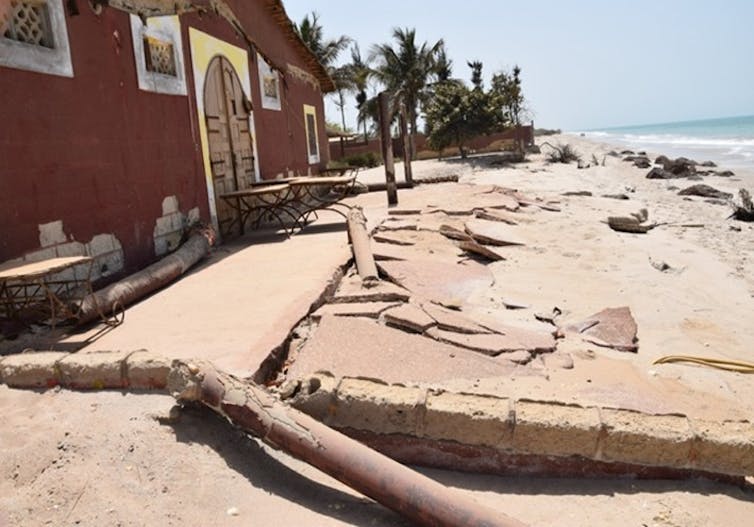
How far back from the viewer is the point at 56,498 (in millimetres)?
2309

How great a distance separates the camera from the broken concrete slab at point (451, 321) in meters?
4.14

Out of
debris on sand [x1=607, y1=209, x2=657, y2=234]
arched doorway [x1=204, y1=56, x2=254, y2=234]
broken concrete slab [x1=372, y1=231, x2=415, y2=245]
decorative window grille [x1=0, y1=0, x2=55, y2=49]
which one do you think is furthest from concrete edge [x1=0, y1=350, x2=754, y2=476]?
debris on sand [x1=607, y1=209, x2=657, y2=234]

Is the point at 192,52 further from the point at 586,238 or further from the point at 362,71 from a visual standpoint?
the point at 362,71

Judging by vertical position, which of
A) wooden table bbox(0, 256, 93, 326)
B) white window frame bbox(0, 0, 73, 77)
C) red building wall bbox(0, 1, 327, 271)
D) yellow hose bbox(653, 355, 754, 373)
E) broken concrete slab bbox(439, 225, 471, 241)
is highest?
white window frame bbox(0, 0, 73, 77)

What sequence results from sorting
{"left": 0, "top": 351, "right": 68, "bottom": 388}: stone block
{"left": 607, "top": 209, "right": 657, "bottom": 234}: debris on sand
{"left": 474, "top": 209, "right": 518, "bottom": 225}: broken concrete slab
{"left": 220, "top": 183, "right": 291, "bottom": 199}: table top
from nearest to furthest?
{"left": 0, "top": 351, "right": 68, "bottom": 388}: stone block, {"left": 220, "top": 183, "right": 291, "bottom": 199}: table top, {"left": 474, "top": 209, "right": 518, "bottom": 225}: broken concrete slab, {"left": 607, "top": 209, "right": 657, "bottom": 234}: debris on sand

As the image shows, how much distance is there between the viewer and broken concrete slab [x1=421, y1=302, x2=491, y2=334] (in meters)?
4.14

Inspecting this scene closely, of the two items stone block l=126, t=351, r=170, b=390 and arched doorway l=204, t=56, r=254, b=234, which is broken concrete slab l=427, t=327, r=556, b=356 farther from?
arched doorway l=204, t=56, r=254, b=234

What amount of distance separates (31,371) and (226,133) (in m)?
6.04

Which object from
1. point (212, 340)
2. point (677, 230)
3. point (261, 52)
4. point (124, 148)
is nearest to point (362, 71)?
point (261, 52)

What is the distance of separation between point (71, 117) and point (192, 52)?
298 centimetres

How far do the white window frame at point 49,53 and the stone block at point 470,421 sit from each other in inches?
156

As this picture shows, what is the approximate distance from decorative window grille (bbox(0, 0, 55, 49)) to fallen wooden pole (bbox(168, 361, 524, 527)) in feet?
10.5

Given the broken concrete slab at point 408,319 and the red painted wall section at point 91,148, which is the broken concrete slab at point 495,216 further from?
the broken concrete slab at point 408,319

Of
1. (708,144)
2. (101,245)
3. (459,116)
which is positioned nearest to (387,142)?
(101,245)
